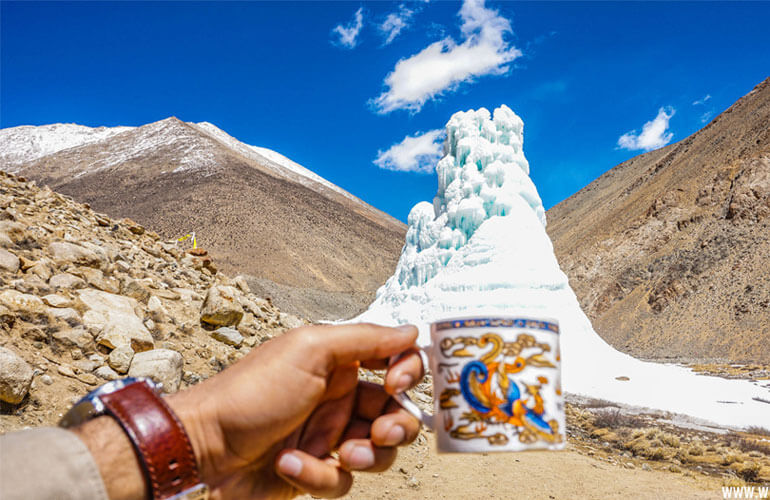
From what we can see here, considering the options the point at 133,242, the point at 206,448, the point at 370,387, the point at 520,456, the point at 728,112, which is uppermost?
the point at 728,112

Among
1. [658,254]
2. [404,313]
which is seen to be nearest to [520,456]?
[404,313]

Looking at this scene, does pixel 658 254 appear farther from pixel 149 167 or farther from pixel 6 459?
pixel 149 167

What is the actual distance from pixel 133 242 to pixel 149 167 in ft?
219

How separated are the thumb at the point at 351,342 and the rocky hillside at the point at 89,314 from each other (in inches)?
103

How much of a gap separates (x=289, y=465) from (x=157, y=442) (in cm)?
→ 39

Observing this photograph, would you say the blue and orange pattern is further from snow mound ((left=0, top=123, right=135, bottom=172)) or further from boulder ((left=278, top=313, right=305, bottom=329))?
snow mound ((left=0, top=123, right=135, bottom=172))

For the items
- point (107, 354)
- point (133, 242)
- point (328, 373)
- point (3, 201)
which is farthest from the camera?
point (133, 242)

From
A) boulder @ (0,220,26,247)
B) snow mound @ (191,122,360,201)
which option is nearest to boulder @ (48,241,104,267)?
boulder @ (0,220,26,247)

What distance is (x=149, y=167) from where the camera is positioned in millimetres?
68312

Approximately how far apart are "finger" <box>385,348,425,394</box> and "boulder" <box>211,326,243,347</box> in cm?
456

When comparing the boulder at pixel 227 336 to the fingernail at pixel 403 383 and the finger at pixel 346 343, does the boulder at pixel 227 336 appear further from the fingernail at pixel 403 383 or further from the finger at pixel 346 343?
the fingernail at pixel 403 383

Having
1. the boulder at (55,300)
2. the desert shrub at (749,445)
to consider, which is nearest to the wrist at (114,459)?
the boulder at (55,300)

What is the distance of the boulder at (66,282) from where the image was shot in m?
4.71

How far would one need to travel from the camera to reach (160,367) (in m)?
4.16
